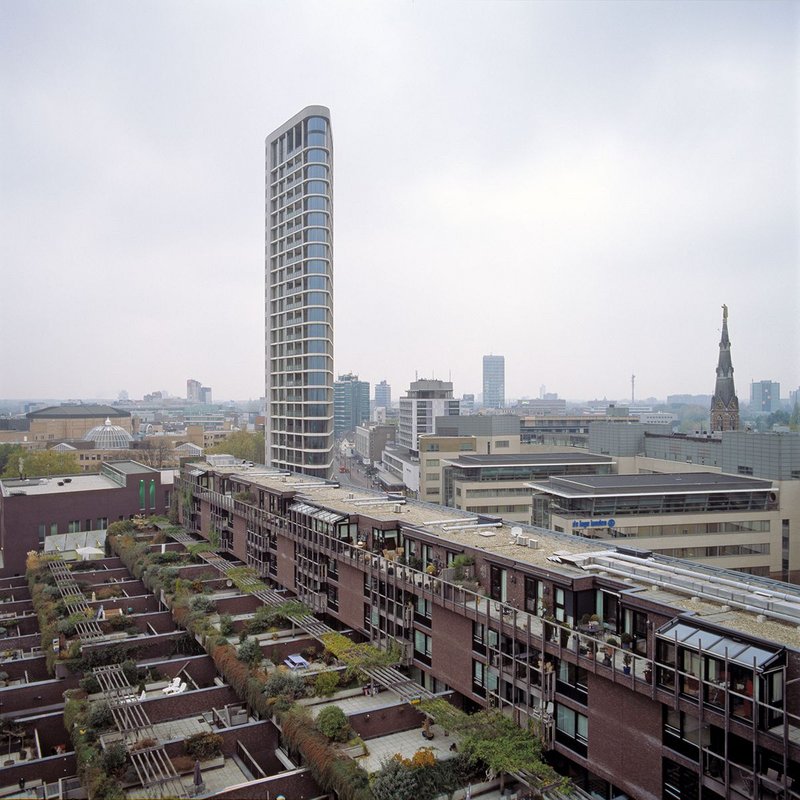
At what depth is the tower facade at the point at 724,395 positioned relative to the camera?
339ft

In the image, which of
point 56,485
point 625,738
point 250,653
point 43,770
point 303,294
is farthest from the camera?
point 303,294

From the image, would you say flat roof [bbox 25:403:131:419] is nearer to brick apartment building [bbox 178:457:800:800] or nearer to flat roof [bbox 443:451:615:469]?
flat roof [bbox 443:451:615:469]

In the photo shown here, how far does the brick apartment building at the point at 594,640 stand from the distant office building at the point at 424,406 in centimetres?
9590

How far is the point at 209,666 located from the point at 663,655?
902 inches

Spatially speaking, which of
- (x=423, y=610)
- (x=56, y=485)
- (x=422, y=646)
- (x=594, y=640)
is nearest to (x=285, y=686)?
(x=422, y=646)

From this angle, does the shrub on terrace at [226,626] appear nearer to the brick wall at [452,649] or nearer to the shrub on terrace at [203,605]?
the shrub on terrace at [203,605]

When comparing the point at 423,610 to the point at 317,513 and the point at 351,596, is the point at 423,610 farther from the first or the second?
the point at 317,513

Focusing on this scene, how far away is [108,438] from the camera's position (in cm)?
13200

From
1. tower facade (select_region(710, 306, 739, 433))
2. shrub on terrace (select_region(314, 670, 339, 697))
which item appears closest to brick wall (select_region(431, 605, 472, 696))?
shrub on terrace (select_region(314, 670, 339, 697))

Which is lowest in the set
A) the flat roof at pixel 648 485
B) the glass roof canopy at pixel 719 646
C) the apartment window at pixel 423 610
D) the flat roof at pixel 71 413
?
the apartment window at pixel 423 610

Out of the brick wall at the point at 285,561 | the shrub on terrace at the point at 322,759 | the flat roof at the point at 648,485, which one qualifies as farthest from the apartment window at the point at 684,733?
the flat roof at the point at 648,485

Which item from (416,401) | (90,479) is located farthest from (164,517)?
(416,401)

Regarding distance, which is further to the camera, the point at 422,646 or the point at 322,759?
the point at 422,646

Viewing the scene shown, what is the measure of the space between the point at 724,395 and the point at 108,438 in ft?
379
